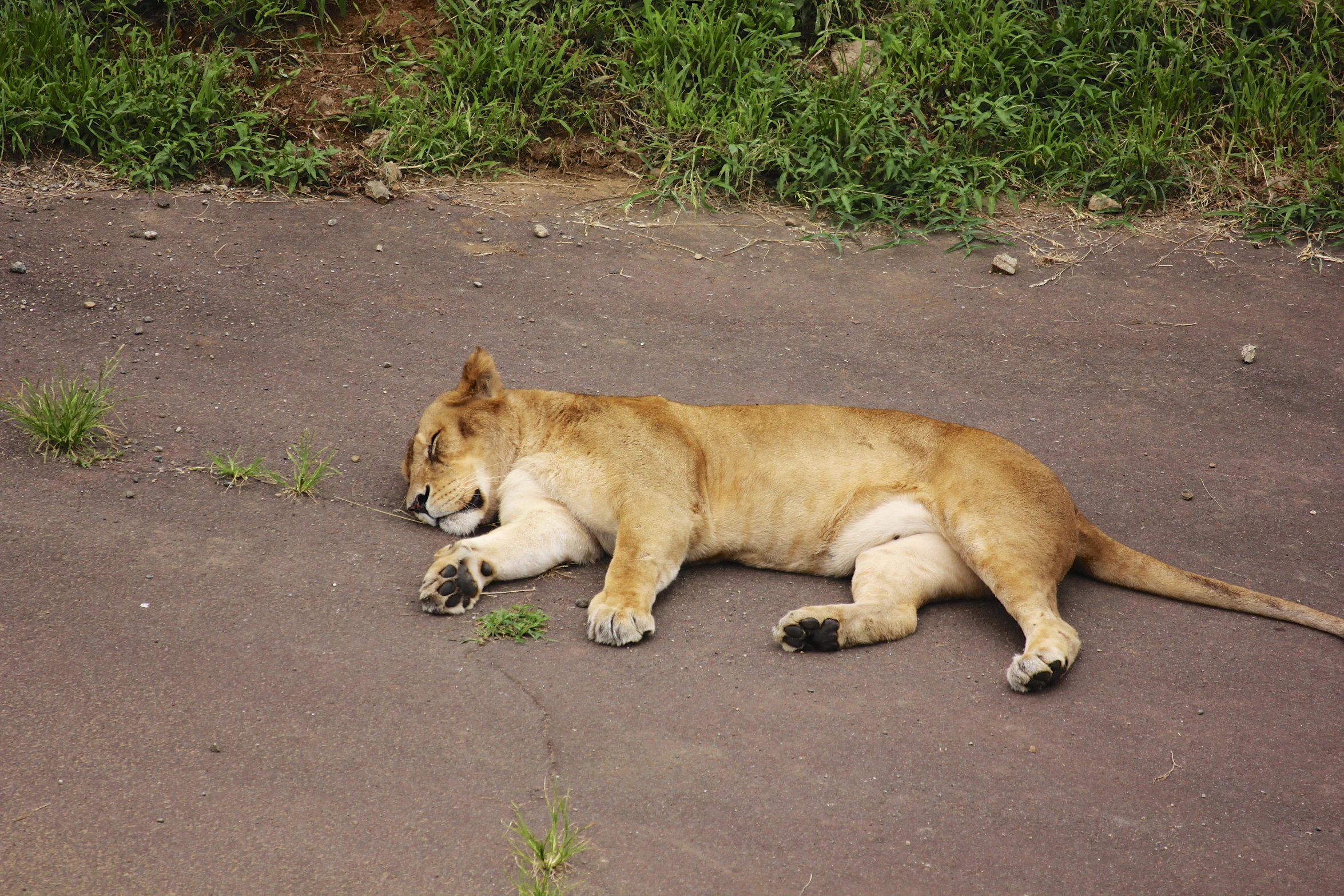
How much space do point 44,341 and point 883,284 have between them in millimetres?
4588

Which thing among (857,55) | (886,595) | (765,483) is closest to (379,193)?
(857,55)

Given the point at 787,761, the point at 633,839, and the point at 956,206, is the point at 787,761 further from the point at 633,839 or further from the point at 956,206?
the point at 956,206

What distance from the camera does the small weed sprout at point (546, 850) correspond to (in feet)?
9.27

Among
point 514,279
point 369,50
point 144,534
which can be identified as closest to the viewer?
point 144,534

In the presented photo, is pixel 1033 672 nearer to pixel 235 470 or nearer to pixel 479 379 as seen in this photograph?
pixel 479 379

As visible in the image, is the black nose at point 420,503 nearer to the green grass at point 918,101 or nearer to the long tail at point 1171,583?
the long tail at point 1171,583

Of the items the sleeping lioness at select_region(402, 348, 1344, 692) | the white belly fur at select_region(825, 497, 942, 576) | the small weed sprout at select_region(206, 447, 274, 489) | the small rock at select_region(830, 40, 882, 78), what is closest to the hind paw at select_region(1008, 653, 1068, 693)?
the sleeping lioness at select_region(402, 348, 1344, 692)

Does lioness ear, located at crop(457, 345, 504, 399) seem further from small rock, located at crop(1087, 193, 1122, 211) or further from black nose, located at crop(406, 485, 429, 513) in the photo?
small rock, located at crop(1087, 193, 1122, 211)

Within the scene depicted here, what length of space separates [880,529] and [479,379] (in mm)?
1736

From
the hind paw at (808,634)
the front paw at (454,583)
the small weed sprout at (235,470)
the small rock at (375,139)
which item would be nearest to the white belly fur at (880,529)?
the hind paw at (808,634)

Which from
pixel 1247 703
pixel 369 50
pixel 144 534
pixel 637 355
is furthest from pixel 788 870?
pixel 369 50

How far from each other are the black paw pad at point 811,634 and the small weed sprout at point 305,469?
2.04 metres

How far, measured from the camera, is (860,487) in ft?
15.0

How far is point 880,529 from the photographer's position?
14.8 ft
